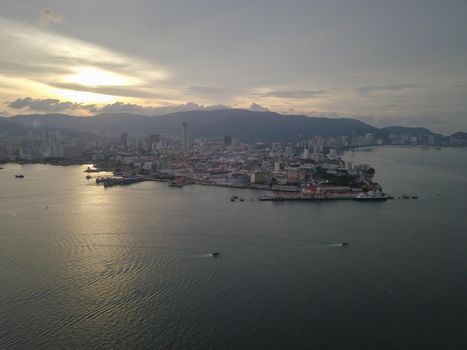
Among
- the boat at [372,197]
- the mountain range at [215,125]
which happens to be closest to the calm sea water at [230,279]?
the boat at [372,197]

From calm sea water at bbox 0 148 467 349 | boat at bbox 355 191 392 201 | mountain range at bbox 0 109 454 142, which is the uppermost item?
mountain range at bbox 0 109 454 142

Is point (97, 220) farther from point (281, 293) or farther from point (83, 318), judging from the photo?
point (281, 293)

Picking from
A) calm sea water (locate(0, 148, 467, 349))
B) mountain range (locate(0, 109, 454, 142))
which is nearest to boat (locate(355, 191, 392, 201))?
calm sea water (locate(0, 148, 467, 349))

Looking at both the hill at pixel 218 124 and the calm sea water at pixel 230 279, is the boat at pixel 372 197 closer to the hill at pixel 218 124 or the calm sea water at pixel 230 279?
the calm sea water at pixel 230 279

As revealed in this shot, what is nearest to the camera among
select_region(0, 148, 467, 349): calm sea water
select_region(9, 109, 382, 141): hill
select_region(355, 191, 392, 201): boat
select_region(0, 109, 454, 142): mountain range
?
select_region(0, 148, 467, 349): calm sea water

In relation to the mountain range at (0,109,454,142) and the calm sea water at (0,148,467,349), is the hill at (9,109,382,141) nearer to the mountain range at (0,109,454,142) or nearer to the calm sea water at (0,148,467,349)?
the mountain range at (0,109,454,142)

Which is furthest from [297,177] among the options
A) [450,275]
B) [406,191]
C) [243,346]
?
[243,346]

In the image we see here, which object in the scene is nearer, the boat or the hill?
the boat
